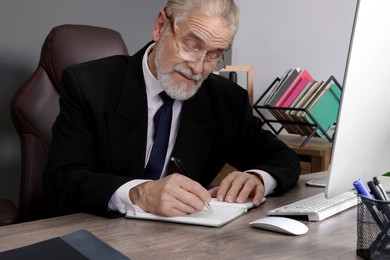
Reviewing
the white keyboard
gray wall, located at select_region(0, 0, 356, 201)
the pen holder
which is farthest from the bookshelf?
the pen holder

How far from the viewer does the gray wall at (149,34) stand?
227cm

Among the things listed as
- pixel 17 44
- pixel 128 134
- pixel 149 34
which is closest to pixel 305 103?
pixel 149 34

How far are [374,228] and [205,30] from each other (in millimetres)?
763

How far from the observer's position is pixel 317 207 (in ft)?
3.66

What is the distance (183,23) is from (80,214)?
594 millimetres

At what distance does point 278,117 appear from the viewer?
2.64 metres

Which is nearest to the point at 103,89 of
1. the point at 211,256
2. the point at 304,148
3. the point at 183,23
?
the point at 183,23

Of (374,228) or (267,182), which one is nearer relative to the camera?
(374,228)

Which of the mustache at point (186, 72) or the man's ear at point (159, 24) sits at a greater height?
the man's ear at point (159, 24)

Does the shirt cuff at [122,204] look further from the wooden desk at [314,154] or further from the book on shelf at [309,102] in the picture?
the book on shelf at [309,102]

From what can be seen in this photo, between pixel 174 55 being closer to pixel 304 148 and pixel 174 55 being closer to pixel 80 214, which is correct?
pixel 80 214

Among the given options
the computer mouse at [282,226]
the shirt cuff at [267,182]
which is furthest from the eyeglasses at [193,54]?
the computer mouse at [282,226]

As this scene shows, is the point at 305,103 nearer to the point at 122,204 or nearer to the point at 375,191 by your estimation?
the point at 122,204

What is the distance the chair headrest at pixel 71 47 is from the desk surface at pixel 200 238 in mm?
809
